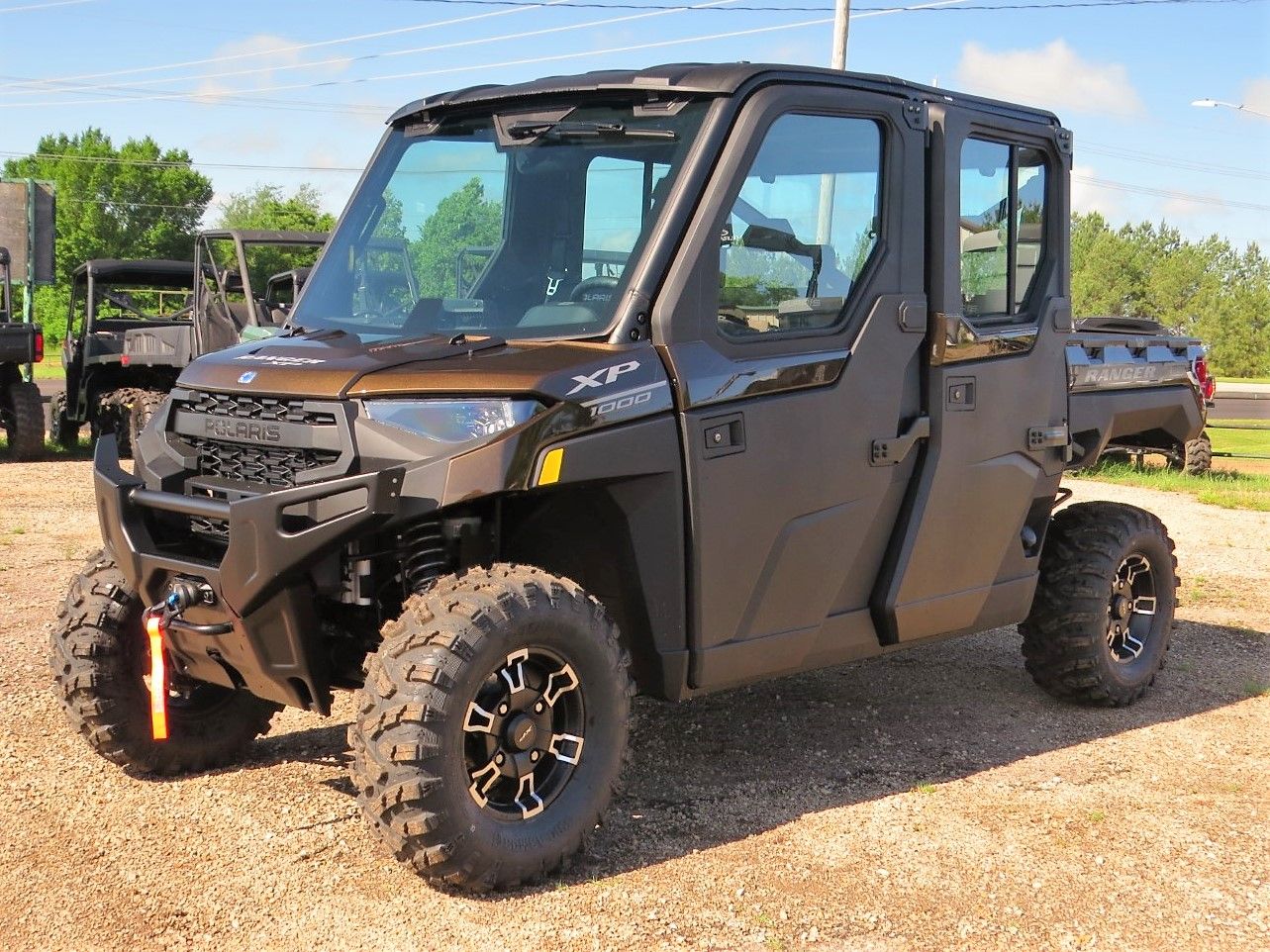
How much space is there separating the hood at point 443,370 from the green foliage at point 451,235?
0.34 metres

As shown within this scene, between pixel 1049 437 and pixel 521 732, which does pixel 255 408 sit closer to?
pixel 521 732

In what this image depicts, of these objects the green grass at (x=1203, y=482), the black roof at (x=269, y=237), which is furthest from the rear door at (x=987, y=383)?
the black roof at (x=269, y=237)

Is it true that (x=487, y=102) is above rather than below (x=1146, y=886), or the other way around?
above

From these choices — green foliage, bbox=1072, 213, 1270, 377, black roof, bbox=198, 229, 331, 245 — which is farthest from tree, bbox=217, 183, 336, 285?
green foliage, bbox=1072, 213, 1270, 377

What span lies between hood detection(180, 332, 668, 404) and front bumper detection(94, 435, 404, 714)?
311 millimetres

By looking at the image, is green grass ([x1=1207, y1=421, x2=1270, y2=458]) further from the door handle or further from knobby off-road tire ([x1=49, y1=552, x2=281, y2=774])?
knobby off-road tire ([x1=49, y1=552, x2=281, y2=774])

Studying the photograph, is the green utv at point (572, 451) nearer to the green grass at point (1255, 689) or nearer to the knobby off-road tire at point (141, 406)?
the green grass at point (1255, 689)

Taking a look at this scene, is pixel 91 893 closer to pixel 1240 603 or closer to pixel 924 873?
pixel 924 873

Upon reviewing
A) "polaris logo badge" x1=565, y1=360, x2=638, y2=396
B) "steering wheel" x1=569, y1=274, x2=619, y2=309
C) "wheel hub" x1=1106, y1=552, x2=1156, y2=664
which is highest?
"steering wheel" x1=569, y1=274, x2=619, y2=309

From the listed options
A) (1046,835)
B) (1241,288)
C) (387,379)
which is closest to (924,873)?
(1046,835)

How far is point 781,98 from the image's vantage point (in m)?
4.82

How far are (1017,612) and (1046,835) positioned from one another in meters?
1.32

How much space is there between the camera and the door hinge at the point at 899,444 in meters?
5.16

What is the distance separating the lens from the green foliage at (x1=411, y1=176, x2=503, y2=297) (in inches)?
195
